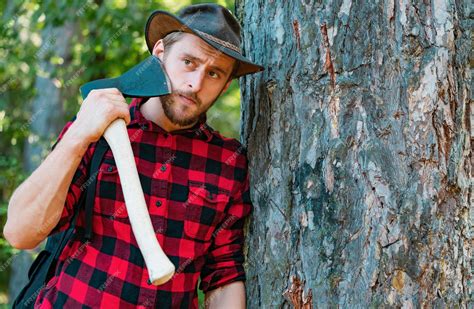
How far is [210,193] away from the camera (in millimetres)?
2709

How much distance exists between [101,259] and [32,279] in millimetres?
400

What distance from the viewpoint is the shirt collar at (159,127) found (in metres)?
2.68

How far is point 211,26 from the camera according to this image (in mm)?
2574

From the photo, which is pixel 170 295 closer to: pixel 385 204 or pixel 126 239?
pixel 126 239

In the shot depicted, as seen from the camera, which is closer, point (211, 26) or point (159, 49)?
point (211, 26)

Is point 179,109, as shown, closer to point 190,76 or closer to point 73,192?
point 190,76

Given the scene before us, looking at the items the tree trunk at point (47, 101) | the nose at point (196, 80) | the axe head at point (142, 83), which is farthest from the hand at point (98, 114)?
the tree trunk at point (47, 101)

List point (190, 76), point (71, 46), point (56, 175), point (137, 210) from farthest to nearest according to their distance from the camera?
point (71, 46) → point (190, 76) → point (56, 175) → point (137, 210)

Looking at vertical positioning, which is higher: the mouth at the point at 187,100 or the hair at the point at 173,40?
the hair at the point at 173,40

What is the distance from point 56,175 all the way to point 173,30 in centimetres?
87

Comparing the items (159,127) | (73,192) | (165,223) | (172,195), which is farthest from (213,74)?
(73,192)

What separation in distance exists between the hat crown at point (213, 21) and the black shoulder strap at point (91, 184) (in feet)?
2.16

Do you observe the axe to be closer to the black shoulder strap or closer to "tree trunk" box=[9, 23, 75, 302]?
the black shoulder strap

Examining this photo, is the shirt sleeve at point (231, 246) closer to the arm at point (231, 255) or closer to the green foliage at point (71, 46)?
the arm at point (231, 255)
